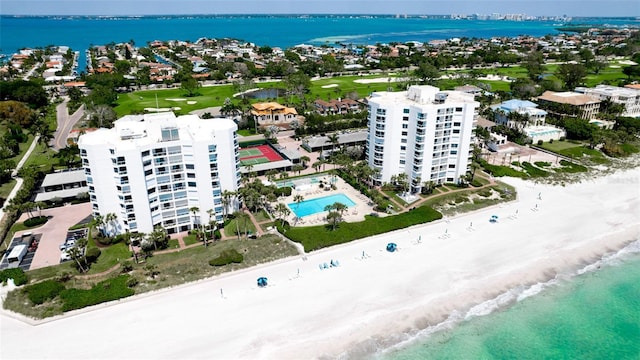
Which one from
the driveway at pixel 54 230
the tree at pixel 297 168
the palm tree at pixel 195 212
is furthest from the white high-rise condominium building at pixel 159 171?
the tree at pixel 297 168

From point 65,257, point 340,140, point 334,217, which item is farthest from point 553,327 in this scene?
point 340,140

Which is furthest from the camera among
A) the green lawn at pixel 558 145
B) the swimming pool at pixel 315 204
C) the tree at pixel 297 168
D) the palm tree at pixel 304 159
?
the green lawn at pixel 558 145

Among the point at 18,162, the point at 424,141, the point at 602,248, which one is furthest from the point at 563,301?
the point at 18,162

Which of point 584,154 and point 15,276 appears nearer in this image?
point 15,276

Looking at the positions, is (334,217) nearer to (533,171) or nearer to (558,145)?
(533,171)

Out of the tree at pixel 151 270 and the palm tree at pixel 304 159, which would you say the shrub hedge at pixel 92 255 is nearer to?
the tree at pixel 151 270

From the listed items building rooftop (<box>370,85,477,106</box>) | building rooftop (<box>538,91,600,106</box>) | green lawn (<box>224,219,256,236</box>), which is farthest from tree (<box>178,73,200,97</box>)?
building rooftop (<box>538,91,600,106</box>)

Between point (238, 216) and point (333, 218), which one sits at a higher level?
point (333, 218)

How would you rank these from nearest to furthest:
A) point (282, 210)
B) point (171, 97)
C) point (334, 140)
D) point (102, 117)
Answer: point (282, 210), point (334, 140), point (102, 117), point (171, 97)
